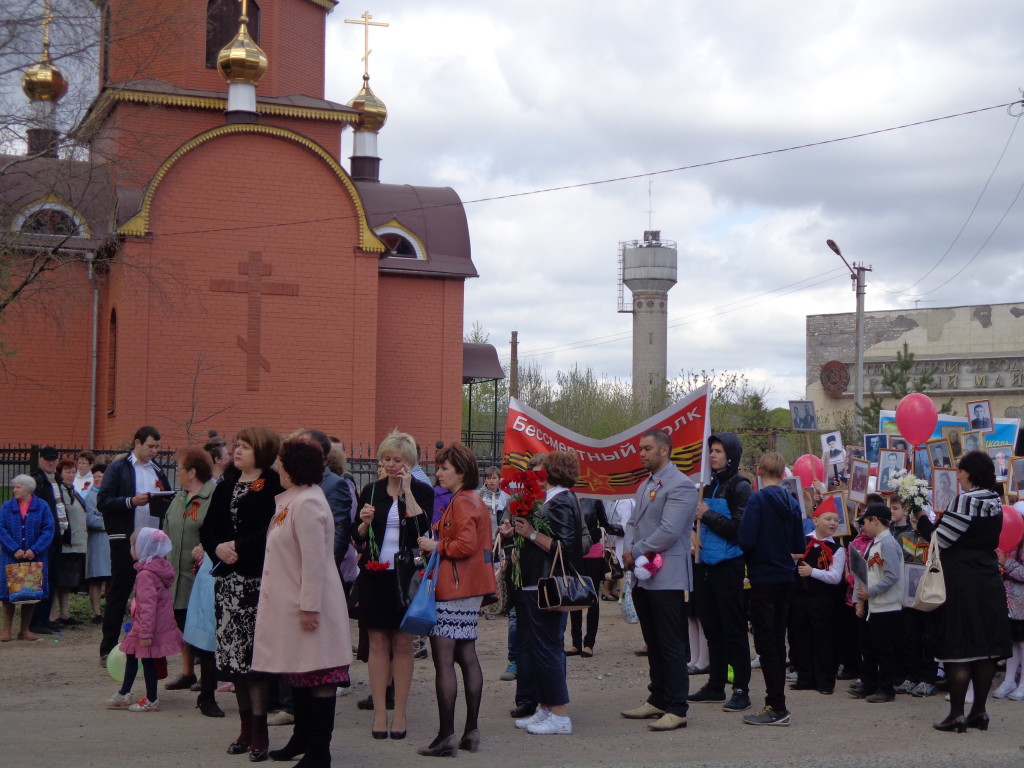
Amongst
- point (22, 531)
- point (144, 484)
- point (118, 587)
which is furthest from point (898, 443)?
point (22, 531)

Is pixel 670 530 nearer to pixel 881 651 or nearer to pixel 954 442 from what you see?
pixel 881 651

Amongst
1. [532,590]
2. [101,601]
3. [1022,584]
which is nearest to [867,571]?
[1022,584]

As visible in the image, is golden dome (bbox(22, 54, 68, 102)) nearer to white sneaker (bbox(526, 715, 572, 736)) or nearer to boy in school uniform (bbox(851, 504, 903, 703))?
white sneaker (bbox(526, 715, 572, 736))

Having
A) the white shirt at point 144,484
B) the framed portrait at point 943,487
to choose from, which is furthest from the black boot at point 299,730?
the framed portrait at point 943,487

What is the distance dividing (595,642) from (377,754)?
5695 mm

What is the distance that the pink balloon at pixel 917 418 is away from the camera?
1155cm

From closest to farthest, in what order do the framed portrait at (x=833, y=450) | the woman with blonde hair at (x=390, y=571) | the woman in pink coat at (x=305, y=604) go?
the woman in pink coat at (x=305, y=604)
the woman with blonde hair at (x=390, y=571)
the framed portrait at (x=833, y=450)

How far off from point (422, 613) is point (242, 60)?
20.5m

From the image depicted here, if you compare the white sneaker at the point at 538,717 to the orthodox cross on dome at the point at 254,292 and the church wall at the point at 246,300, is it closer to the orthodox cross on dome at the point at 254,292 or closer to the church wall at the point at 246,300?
the church wall at the point at 246,300

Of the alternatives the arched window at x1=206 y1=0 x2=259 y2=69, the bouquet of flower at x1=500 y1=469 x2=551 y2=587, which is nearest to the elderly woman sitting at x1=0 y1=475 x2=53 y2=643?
the bouquet of flower at x1=500 y1=469 x2=551 y2=587

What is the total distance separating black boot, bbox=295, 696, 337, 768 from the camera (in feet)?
20.9

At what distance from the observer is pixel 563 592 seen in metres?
7.68

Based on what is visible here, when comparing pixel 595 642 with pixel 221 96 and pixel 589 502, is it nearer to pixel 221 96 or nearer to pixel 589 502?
pixel 589 502

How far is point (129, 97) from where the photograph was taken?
1012 inches
